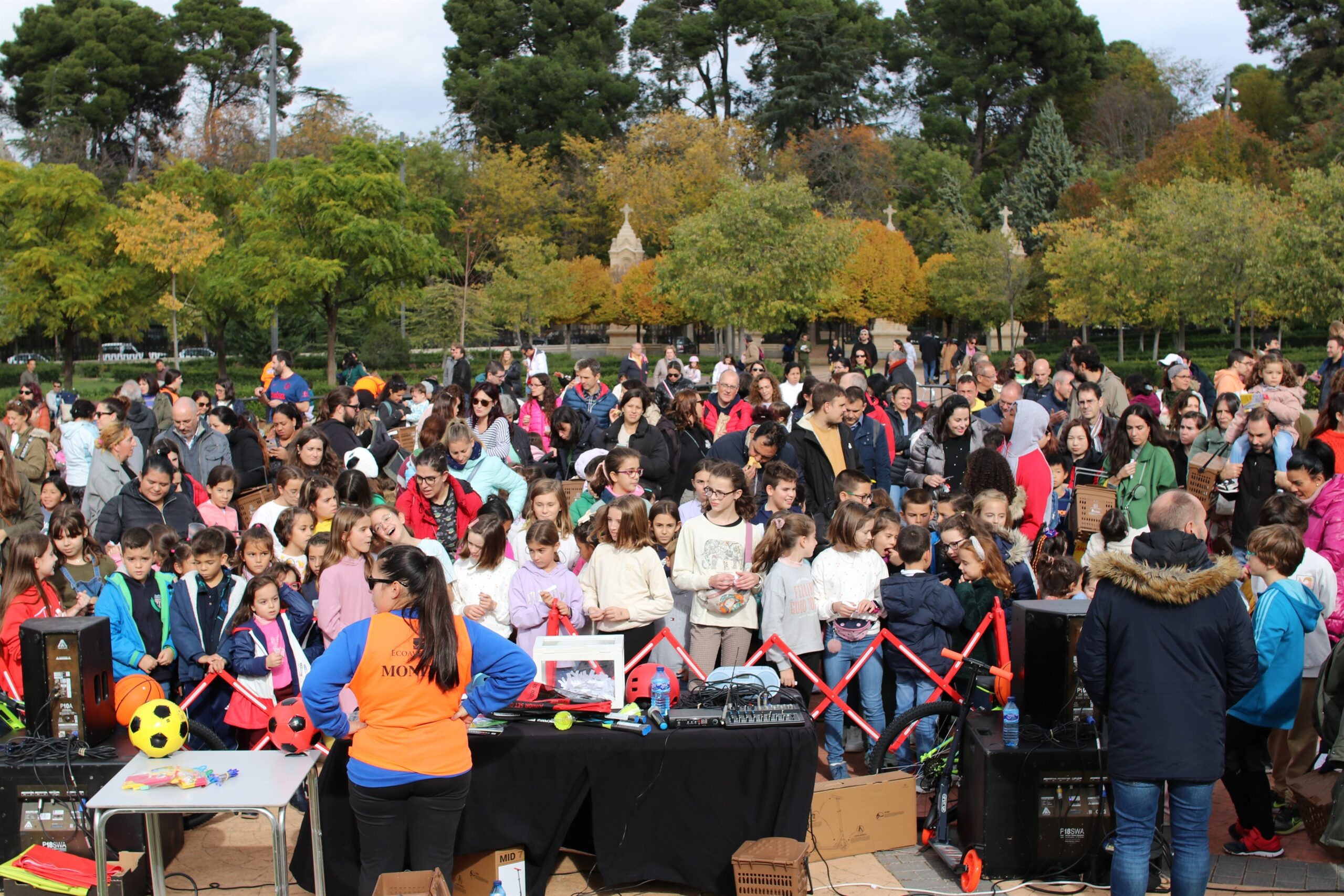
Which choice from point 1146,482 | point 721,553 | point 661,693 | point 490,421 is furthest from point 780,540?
point 490,421

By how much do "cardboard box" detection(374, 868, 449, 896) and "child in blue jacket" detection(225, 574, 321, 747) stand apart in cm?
225

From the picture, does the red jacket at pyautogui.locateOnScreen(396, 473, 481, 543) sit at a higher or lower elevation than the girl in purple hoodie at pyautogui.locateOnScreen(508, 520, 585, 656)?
higher

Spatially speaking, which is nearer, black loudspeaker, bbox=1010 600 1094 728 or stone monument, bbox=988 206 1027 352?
black loudspeaker, bbox=1010 600 1094 728

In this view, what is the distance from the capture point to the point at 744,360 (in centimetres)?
2445

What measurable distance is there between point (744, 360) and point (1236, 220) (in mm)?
13504

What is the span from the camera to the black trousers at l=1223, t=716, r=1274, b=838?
5582 millimetres

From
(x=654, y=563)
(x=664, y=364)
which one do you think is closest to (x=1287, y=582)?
(x=654, y=563)

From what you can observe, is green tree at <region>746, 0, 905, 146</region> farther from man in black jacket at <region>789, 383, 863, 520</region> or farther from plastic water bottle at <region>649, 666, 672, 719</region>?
plastic water bottle at <region>649, 666, 672, 719</region>

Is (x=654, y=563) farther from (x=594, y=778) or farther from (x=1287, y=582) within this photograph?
(x=1287, y=582)

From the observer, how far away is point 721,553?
6789 millimetres

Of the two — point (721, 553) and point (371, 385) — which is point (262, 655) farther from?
point (371, 385)

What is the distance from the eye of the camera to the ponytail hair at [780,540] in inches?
263

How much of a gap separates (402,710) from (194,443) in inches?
261

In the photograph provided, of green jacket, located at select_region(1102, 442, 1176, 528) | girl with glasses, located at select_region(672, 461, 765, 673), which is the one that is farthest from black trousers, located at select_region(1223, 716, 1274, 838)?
green jacket, located at select_region(1102, 442, 1176, 528)
